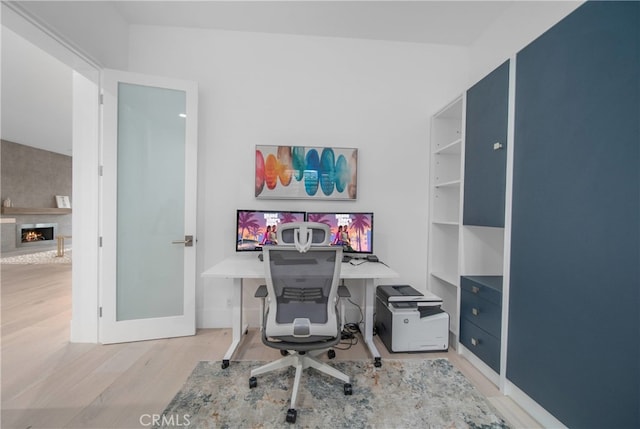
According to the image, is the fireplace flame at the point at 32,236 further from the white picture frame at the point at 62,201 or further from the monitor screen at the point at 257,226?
the monitor screen at the point at 257,226

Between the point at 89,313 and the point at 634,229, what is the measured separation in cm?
370

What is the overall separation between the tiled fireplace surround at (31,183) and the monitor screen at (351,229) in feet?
25.5

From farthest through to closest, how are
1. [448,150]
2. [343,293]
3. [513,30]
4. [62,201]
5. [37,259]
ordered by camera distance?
[62,201] < [37,259] < [448,150] < [513,30] < [343,293]

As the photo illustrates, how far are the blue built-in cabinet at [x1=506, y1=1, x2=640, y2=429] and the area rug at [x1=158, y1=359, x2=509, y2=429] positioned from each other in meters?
0.44

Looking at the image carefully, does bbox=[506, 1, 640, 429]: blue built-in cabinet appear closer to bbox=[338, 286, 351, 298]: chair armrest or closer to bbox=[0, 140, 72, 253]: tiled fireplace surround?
bbox=[338, 286, 351, 298]: chair armrest

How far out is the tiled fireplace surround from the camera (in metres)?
6.08

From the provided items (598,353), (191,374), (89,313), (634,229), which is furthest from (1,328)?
(634,229)

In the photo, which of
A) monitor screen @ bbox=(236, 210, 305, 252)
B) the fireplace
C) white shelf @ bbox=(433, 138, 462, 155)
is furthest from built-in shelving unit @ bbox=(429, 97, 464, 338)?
Result: the fireplace

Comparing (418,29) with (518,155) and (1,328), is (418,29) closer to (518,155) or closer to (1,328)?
(518,155)

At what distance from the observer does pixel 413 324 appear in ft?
7.14

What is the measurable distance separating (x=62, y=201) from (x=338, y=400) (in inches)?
393

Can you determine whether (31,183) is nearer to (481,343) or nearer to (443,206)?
(443,206)

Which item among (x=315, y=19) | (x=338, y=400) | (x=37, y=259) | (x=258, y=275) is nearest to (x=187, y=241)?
(x=258, y=275)

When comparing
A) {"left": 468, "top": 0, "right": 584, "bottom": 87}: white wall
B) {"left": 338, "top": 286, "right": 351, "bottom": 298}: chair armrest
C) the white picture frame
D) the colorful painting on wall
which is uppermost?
{"left": 468, "top": 0, "right": 584, "bottom": 87}: white wall
